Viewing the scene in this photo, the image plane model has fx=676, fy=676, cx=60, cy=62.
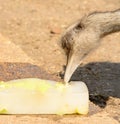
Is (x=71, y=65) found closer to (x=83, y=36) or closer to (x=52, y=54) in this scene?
(x=83, y=36)

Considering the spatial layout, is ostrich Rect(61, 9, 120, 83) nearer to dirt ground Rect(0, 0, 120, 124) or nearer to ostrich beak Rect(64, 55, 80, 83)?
ostrich beak Rect(64, 55, 80, 83)

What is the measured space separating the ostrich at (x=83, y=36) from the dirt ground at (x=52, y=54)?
0.40 meters

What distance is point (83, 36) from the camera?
5.76m

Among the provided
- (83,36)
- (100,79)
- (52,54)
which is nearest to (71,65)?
Answer: (83,36)

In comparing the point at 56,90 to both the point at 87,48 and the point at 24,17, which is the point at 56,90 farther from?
the point at 24,17

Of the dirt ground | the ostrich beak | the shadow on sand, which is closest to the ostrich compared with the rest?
the ostrich beak

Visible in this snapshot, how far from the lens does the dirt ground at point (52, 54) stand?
18.1 ft

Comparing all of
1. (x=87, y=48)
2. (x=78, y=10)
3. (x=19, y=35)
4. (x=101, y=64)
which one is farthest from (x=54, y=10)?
(x=87, y=48)

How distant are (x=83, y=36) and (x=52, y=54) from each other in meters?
2.44

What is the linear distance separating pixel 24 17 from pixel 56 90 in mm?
4275

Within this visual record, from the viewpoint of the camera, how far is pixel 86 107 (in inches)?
211

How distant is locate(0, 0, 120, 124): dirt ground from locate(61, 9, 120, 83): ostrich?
1.31 feet

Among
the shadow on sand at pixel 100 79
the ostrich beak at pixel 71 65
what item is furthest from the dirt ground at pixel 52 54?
the ostrich beak at pixel 71 65

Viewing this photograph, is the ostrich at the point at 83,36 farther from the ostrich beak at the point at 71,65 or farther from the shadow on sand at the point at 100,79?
the shadow on sand at the point at 100,79
